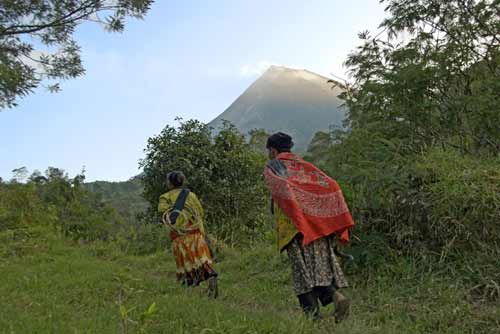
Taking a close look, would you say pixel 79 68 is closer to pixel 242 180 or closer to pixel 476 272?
pixel 242 180

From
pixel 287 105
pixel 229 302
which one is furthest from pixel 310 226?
pixel 287 105

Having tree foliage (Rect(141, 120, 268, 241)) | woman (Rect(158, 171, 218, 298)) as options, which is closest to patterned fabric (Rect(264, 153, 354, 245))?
woman (Rect(158, 171, 218, 298))

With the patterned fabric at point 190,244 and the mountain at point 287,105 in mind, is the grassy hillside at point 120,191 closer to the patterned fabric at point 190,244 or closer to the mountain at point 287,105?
the patterned fabric at point 190,244

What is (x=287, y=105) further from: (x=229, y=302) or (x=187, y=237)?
(x=229, y=302)

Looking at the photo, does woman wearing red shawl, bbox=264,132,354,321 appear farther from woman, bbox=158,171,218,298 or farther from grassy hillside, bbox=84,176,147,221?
grassy hillside, bbox=84,176,147,221

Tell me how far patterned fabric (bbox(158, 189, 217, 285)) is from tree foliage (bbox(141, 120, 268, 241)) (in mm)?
4912

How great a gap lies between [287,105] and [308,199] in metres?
55.8

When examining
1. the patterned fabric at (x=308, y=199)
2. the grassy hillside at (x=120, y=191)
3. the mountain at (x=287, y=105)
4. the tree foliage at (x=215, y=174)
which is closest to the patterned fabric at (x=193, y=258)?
the patterned fabric at (x=308, y=199)

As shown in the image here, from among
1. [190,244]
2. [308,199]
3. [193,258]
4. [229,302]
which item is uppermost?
[308,199]

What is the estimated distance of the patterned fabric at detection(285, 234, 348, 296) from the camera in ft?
13.8

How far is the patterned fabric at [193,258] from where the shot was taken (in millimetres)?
5930

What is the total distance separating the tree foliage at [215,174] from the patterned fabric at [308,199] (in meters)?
6.71

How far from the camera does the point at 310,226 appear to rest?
166 inches

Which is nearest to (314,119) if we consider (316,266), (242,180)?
(242,180)
